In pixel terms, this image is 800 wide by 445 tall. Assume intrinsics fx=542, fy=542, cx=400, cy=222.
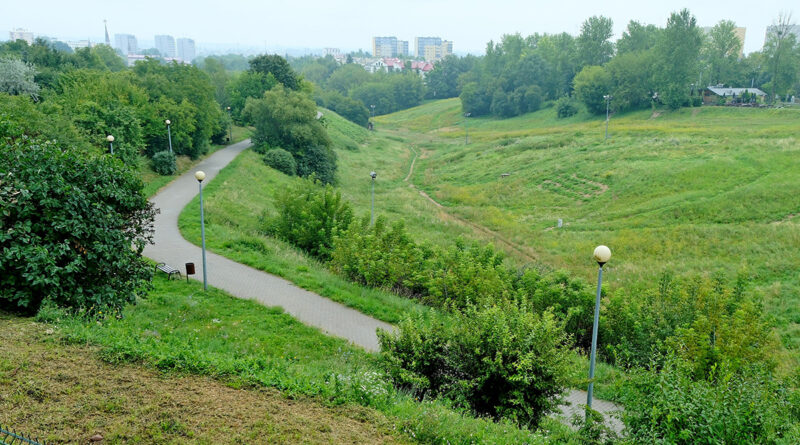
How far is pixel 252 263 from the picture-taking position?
18.8 metres

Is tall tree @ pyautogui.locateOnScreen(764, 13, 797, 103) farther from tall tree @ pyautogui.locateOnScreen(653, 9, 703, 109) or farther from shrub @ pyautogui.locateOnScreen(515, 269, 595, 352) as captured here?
shrub @ pyautogui.locateOnScreen(515, 269, 595, 352)

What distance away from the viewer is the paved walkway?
1363 cm

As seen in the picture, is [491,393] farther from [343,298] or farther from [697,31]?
[697,31]

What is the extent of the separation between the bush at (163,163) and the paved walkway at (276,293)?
10.4 m

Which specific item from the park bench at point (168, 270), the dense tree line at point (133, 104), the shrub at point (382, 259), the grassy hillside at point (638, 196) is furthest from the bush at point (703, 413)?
the dense tree line at point (133, 104)

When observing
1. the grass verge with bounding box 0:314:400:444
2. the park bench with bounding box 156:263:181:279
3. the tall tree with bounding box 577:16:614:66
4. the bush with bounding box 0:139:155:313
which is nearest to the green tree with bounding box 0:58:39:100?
the park bench with bounding box 156:263:181:279

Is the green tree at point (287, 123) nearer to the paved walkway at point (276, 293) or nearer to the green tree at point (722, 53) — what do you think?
the paved walkway at point (276, 293)

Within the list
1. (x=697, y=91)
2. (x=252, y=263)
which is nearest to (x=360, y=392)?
(x=252, y=263)

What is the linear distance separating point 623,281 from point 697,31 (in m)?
54.5

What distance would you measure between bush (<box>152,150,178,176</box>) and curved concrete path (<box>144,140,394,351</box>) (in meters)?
10.2

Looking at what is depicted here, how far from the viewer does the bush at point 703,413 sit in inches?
278

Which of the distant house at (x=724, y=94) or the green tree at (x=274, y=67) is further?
the distant house at (x=724, y=94)

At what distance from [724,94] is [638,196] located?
45989 millimetres

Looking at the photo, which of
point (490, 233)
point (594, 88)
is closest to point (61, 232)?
point (490, 233)
